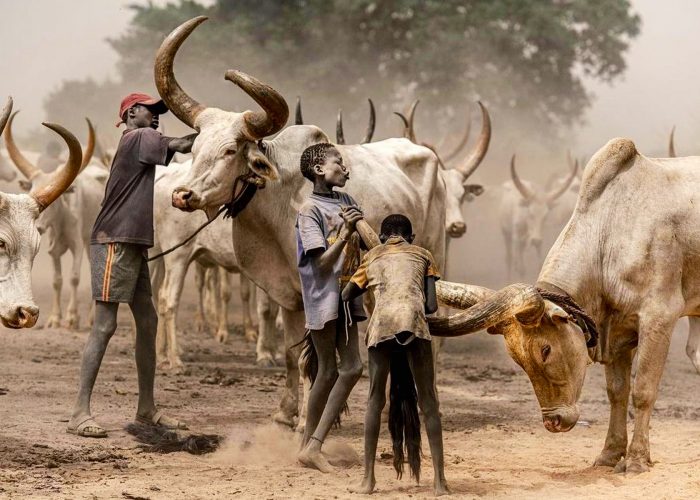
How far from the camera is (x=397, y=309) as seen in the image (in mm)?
5621

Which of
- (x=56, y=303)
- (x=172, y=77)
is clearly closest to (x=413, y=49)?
(x=56, y=303)

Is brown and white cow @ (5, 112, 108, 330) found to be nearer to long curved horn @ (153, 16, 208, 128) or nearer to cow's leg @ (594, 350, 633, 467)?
long curved horn @ (153, 16, 208, 128)

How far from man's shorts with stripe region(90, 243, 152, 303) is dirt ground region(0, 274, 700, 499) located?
32.7 inches

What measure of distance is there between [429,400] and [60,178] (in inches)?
100

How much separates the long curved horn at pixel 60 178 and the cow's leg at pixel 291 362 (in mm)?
1600

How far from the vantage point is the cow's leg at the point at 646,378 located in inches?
253

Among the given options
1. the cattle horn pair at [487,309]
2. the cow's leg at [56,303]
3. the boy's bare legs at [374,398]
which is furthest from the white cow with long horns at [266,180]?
the cow's leg at [56,303]

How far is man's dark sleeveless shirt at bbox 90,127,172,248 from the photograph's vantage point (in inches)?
279

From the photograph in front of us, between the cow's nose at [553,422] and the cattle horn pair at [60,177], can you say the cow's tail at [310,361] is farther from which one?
the cattle horn pair at [60,177]

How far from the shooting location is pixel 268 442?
723 cm

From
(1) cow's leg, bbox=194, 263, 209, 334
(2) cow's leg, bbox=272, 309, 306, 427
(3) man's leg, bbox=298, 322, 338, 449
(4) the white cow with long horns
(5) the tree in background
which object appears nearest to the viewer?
(3) man's leg, bbox=298, 322, 338, 449

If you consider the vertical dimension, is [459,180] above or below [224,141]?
above

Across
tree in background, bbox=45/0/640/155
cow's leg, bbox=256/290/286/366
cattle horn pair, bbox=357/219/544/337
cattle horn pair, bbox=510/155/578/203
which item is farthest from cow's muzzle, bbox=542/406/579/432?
tree in background, bbox=45/0/640/155

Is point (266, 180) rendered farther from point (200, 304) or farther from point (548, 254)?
point (200, 304)
